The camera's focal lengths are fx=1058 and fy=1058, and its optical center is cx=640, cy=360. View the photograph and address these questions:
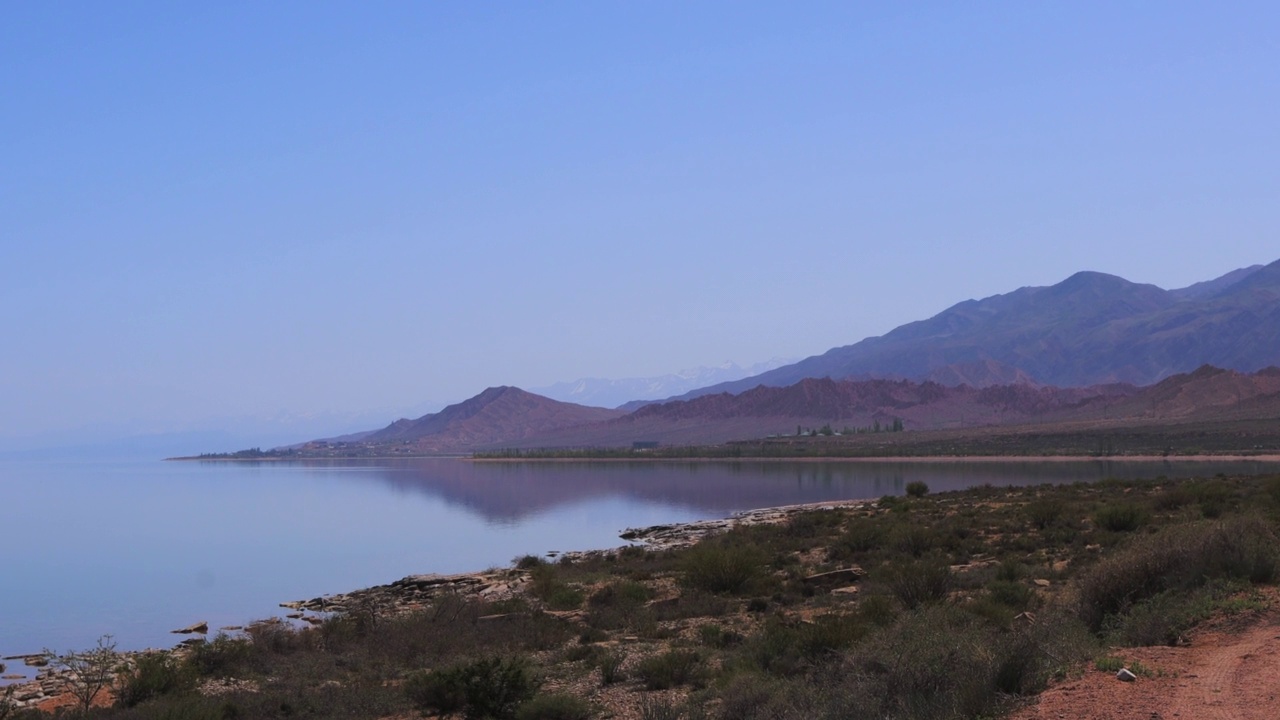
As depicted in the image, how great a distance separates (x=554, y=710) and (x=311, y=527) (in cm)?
3869

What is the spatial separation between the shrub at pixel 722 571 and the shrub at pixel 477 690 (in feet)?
22.5

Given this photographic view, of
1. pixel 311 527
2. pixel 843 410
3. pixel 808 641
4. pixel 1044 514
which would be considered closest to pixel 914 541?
pixel 1044 514

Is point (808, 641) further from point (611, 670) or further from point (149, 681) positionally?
point (149, 681)

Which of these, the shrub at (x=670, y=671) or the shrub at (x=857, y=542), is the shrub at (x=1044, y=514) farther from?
the shrub at (x=670, y=671)

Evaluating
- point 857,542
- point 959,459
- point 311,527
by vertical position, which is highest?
point 857,542

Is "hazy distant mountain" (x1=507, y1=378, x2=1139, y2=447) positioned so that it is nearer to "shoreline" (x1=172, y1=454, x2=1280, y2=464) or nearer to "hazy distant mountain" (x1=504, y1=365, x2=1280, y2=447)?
"hazy distant mountain" (x1=504, y1=365, x2=1280, y2=447)

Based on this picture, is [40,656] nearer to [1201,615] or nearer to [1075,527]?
[1201,615]

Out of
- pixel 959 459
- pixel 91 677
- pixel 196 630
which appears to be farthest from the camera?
pixel 959 459

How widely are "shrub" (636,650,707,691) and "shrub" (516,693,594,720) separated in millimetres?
1034

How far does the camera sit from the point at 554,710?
377 inches

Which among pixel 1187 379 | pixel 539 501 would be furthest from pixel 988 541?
pixel 1187 379

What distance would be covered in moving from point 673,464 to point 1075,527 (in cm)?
8301

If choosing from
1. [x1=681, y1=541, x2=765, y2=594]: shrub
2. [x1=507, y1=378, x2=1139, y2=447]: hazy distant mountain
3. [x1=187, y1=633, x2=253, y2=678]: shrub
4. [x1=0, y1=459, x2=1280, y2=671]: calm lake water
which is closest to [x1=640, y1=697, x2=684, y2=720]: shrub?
[x1=187, y1=633, x2=253, y2=678]: shrub

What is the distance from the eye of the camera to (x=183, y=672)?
39.3 feet
